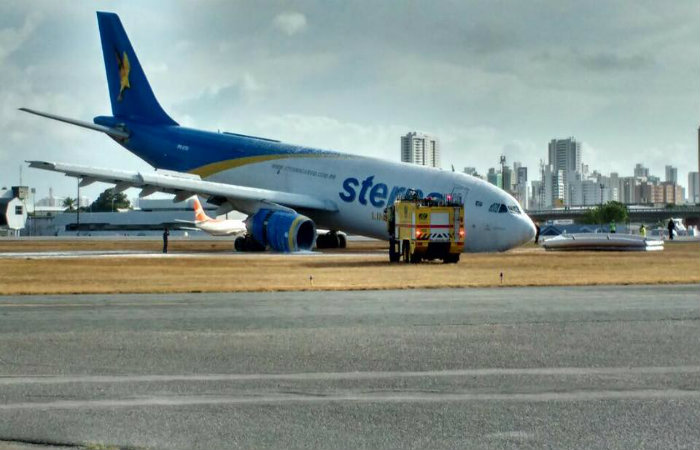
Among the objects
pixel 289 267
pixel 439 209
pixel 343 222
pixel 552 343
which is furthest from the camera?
pixel 343 222

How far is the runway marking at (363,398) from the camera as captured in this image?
24.7 ft

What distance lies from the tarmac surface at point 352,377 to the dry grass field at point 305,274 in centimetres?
623

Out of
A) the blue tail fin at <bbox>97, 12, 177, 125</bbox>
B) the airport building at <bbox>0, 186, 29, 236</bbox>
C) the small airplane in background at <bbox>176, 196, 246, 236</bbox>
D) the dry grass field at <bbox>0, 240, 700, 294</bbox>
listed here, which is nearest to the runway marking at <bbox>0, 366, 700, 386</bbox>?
the dry grass field at <bbox>0, 240, 700, 294</bbox>

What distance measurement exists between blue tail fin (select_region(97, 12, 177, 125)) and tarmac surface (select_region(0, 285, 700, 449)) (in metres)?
42.3

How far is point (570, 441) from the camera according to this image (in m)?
6.28

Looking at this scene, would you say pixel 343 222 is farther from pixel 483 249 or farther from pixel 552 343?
pixel 552 343

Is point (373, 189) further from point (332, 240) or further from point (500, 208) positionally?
point (332, 240)

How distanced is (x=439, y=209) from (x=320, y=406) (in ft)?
85.9

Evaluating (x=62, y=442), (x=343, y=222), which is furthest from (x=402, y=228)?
(x=62, y=442)

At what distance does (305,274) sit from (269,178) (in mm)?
24825

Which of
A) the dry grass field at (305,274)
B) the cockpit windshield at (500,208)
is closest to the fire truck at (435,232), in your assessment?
the dry grass field at (305,274)

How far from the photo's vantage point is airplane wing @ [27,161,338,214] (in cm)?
4306

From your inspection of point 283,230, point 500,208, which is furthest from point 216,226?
point 500,208

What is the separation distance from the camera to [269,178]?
5059 centimetres
